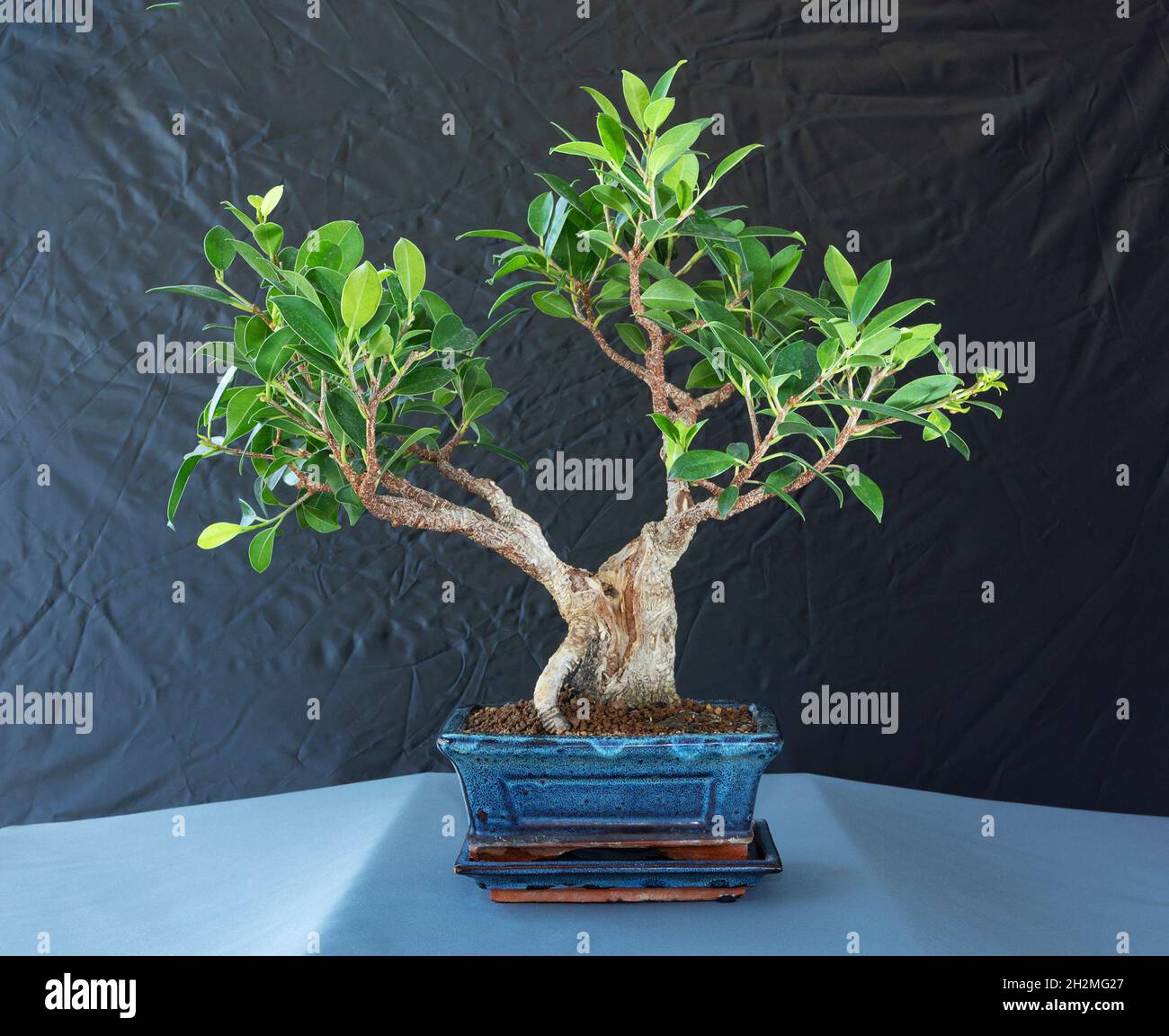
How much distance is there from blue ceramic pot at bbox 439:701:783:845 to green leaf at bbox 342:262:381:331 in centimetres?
47

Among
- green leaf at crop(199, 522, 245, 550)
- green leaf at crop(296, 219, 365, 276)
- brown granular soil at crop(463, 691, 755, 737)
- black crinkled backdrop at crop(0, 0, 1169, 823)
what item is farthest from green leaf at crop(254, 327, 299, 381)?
black crinkled backdrop at crop(0, 0, 1169, 823)

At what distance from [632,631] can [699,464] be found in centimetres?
32

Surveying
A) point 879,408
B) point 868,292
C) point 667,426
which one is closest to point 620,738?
point 667,426

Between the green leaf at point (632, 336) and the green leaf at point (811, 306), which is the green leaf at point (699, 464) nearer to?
the green leaf at point (811, 306)

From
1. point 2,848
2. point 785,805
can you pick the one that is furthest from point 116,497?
point 785,805

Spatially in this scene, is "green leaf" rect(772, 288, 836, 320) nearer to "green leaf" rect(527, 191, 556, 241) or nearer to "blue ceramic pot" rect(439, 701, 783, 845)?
"green leaf" rect(527, 191, 556, 241)

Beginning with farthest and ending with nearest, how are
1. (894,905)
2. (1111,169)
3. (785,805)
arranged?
(1111,169), (785,805), (894,905)

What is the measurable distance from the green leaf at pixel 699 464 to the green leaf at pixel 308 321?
38 cm

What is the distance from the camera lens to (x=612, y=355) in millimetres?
1402

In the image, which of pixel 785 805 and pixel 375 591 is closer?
pixel 785 805

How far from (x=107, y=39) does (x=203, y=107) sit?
23 centimetres

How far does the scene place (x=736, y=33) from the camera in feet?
7.07

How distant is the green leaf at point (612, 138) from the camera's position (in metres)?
1.14

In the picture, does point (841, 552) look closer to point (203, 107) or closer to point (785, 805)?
point (785, 805)
